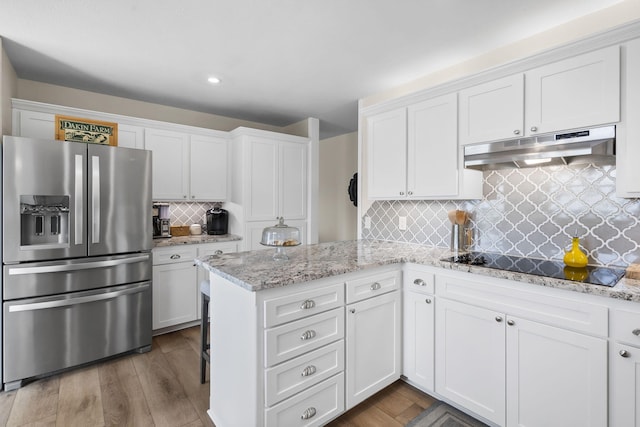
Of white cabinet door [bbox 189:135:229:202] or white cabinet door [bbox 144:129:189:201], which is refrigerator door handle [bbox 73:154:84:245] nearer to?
white cabinet door [bbox 144:129:189:201]

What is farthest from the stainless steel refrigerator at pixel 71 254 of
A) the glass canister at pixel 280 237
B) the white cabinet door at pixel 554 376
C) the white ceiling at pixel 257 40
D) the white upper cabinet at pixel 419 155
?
the white cabinet door at pixel 554 376

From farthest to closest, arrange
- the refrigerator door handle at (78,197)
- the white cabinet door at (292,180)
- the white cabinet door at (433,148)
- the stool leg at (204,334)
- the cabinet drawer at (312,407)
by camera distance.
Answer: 1. the white cabinet door at (292,180)
2. the refrigerator door handle at (78,197)
3. the white cabinet door at (433,148)
4. the stool leg at (204,334)
5. the cabinet drawer at (312,407)

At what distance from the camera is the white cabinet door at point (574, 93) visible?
5.37 feet

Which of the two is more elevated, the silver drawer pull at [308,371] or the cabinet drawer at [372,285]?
the cabinet drawer at [372,285]

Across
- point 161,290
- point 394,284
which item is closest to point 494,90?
point 394,284

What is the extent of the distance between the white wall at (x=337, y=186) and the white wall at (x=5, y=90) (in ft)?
13.7

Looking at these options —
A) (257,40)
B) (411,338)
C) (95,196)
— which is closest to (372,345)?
(411,338)

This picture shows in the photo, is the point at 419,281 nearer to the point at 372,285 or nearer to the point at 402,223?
the point at 372,285

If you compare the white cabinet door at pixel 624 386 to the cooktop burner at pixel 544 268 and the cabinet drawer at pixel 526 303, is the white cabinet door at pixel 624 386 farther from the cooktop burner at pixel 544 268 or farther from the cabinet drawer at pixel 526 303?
the cooktop burner at pixel 544 268

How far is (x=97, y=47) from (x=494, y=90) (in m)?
2.88

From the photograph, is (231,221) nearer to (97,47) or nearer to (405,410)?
(97,47)

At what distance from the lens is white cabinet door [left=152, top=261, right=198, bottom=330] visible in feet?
10.2

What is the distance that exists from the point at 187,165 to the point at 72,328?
189cm

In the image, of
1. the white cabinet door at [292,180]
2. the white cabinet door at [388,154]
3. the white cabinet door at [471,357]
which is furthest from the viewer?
the white cabinet door at [292,180]
